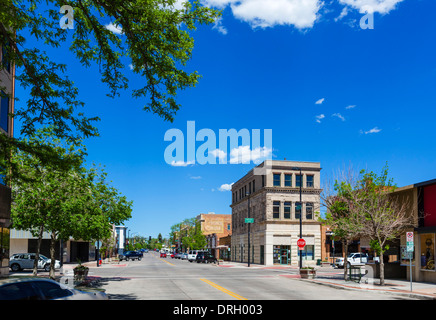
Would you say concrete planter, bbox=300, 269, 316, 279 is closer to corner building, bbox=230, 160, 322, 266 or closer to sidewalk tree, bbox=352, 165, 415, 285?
sidewalk tree, bbox=352, 165, 415, 285

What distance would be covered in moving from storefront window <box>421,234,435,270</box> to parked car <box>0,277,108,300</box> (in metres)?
24.8

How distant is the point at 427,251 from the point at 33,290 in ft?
86.6

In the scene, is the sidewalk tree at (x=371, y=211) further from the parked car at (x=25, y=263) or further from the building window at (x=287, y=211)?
the building window at (x=287, y=211)

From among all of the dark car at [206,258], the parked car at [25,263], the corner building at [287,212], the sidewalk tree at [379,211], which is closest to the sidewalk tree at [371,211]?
the sidewalk tree at [379,211]

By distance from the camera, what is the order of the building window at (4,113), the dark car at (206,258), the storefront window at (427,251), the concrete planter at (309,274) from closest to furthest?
1. the building window at (4,113)
2. the storefront window at (427,251)
3. the concrete planter at (309,274)
4. the dark car at (206,258)

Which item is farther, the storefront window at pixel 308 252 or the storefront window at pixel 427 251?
the storefront window at pixel 308 252

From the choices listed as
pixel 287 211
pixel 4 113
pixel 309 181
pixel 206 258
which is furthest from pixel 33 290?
pixel 206 258

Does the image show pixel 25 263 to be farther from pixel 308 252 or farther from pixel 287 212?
pixel 308 252

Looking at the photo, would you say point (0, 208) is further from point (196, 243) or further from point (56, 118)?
point (196, 243)

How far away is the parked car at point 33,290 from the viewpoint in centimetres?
804

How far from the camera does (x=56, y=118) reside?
15.1 meters

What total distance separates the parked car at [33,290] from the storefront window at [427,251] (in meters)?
24.8
